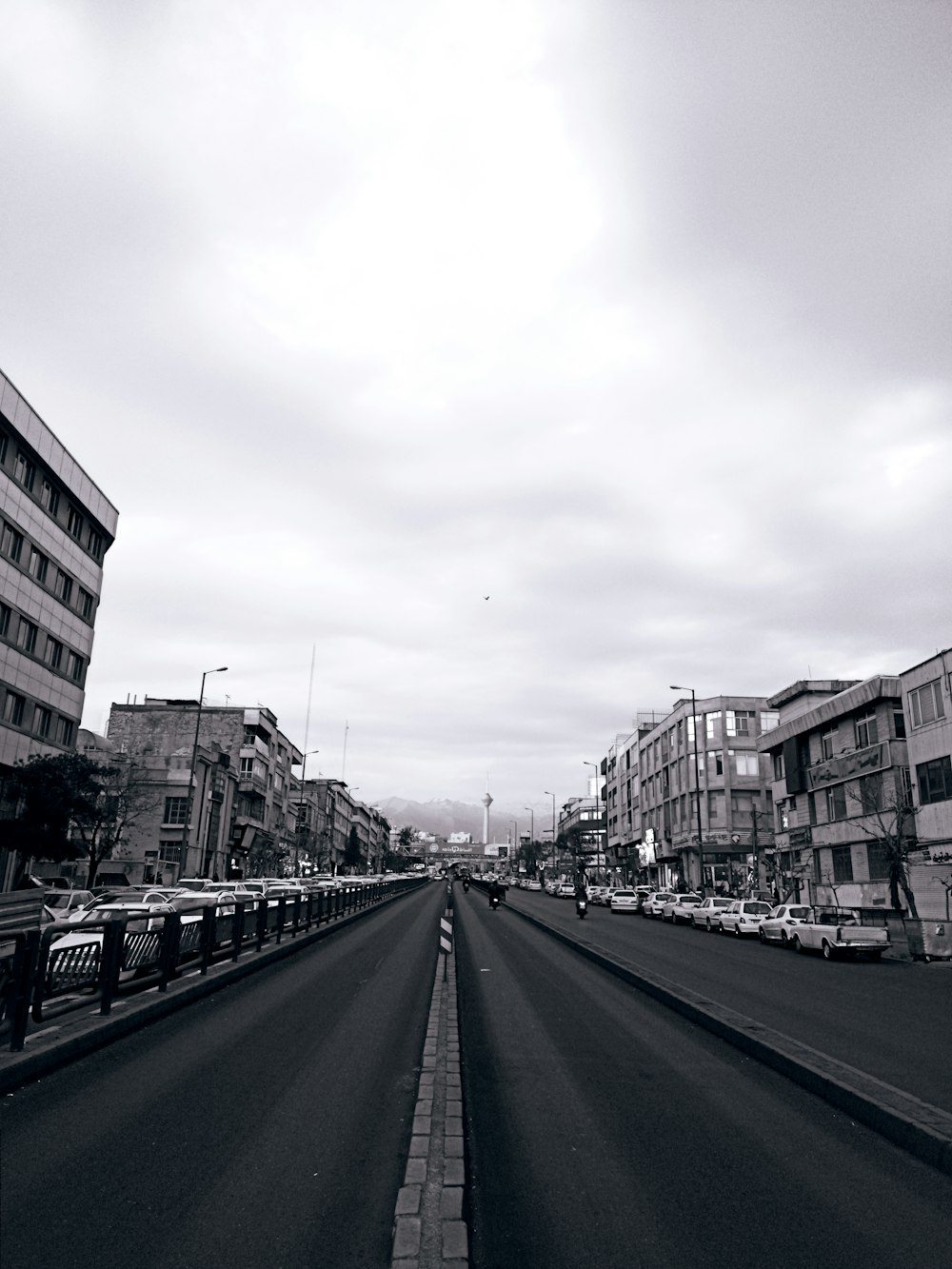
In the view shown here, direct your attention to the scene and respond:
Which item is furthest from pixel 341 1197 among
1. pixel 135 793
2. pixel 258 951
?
pixel 135 793

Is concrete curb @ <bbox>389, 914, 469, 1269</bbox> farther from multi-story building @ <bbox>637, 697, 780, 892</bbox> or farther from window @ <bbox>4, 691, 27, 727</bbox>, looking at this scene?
multi-story building @ <bbox>637, 697, 780, 892</bbox>

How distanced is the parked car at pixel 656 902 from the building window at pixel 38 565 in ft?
123

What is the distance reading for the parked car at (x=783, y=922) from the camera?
28109 millimetres

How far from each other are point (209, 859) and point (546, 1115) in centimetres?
6662

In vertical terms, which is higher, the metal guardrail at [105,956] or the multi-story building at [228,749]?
the multi-story building at [228,749]

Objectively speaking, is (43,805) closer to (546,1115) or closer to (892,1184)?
(546,1115)

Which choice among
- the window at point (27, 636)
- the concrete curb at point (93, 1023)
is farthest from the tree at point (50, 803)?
the concrete curb at point (93, 1023)

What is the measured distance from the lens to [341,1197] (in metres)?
5.52

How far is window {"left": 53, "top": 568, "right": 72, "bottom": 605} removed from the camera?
44625mm

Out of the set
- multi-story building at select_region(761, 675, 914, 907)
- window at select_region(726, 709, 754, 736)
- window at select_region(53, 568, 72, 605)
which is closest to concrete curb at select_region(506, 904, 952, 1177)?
multi-story building at select_region(761, 675, 914, 907)

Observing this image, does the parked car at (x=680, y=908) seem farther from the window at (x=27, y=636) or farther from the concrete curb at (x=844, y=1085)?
the window at (x=27, y=636)

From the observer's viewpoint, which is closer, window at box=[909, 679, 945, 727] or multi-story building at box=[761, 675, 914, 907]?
window at box=[909, 679, 945, 727]

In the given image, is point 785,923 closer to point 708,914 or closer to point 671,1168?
point 708,914

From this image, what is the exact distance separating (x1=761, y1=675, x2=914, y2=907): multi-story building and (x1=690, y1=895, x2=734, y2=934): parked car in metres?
5.27
